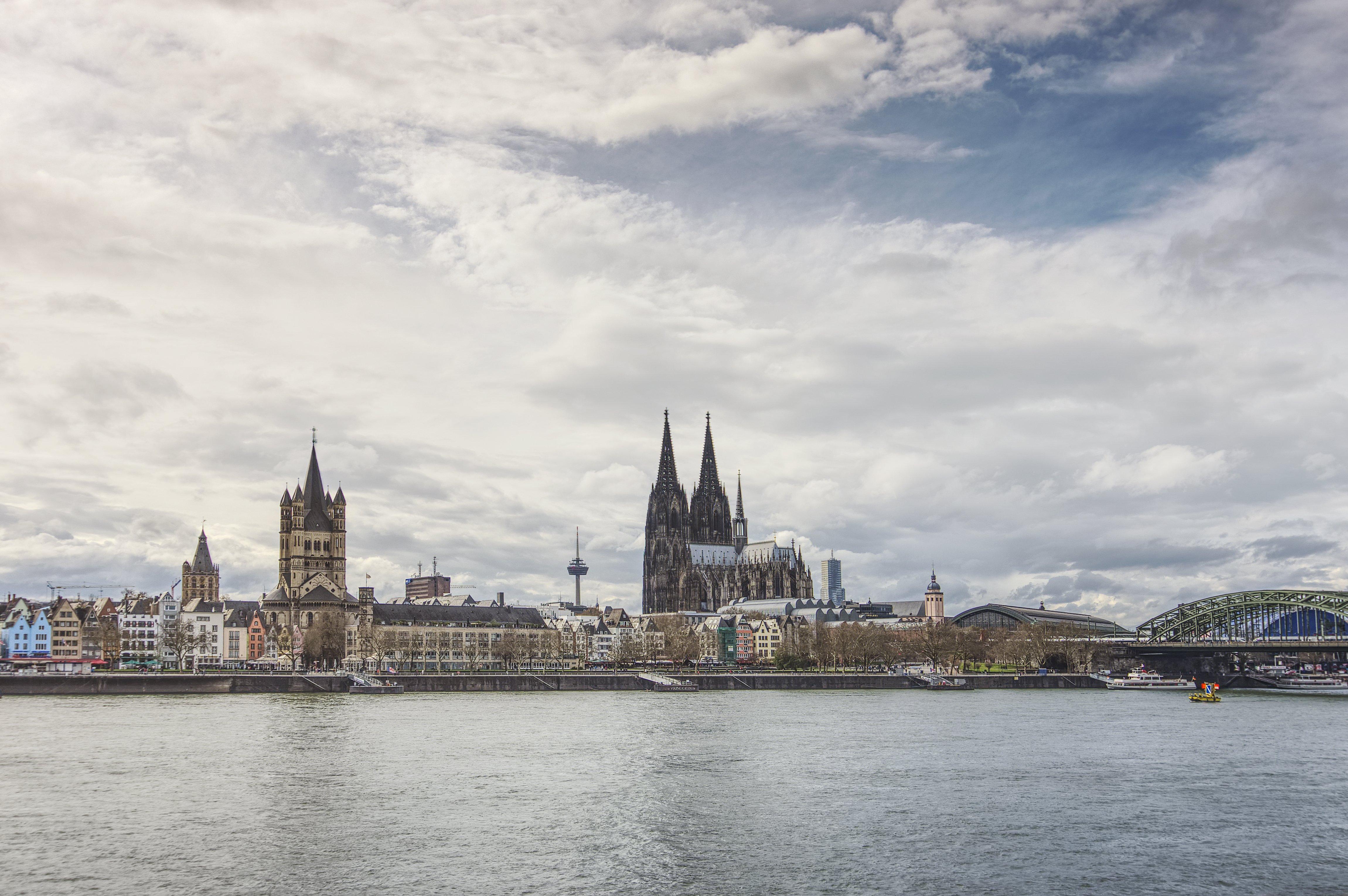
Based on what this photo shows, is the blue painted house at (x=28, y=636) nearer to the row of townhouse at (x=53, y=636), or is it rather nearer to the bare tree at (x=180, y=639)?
the row of townhouse at (x=53, y=636)

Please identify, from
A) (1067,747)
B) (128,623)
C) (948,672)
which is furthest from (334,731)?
(128,623)

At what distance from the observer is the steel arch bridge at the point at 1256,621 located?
485ft

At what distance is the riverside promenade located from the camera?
107 metres

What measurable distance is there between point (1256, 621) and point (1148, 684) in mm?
23709

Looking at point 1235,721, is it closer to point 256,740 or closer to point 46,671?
point 256,740

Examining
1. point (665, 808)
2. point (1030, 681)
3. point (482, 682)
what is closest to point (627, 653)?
point (482, 682)

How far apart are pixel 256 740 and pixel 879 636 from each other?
A: 365 ft

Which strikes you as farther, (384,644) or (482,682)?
(384,644)

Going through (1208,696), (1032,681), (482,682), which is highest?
(482,682)

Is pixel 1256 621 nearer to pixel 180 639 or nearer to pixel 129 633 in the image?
pixel 180 639

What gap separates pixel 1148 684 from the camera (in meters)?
145

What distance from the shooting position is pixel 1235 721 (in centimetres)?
8188

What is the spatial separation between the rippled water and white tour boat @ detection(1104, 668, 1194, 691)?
67198 mm

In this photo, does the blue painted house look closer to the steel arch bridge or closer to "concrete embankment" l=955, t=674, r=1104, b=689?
"concrete embankment" l=955, t=674, r=1104, b=689
